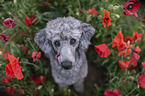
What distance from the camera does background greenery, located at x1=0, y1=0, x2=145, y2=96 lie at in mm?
1505

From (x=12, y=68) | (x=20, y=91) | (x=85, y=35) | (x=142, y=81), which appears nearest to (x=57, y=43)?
(x=85, y=35)

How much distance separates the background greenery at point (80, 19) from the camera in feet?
4.94

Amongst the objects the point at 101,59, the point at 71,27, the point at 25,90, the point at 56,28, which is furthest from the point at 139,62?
the point at 25,90

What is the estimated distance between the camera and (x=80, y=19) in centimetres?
175

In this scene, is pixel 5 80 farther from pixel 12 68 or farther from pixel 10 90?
pixel 12 68

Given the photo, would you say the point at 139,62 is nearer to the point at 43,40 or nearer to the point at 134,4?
the point at 134,4

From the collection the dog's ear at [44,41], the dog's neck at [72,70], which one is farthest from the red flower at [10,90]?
the dog's ear at [44,41]

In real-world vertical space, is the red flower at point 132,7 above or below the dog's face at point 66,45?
above

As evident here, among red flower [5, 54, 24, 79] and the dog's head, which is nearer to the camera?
the dog's head

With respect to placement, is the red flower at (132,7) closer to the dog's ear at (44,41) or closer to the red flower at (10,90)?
the dog's ear at (44,41)

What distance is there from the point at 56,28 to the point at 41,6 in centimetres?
105

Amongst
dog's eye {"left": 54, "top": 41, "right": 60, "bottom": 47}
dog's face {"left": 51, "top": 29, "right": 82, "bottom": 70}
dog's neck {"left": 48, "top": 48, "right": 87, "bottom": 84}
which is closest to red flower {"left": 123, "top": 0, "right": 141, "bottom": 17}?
dog's face {"left": 51, "top": 29, "right": 82, "bottom": 70}

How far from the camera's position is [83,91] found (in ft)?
7.19

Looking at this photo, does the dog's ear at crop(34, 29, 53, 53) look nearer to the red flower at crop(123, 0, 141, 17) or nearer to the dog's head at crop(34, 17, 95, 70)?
the dog's head at crop(34, 17, 95, 70)
